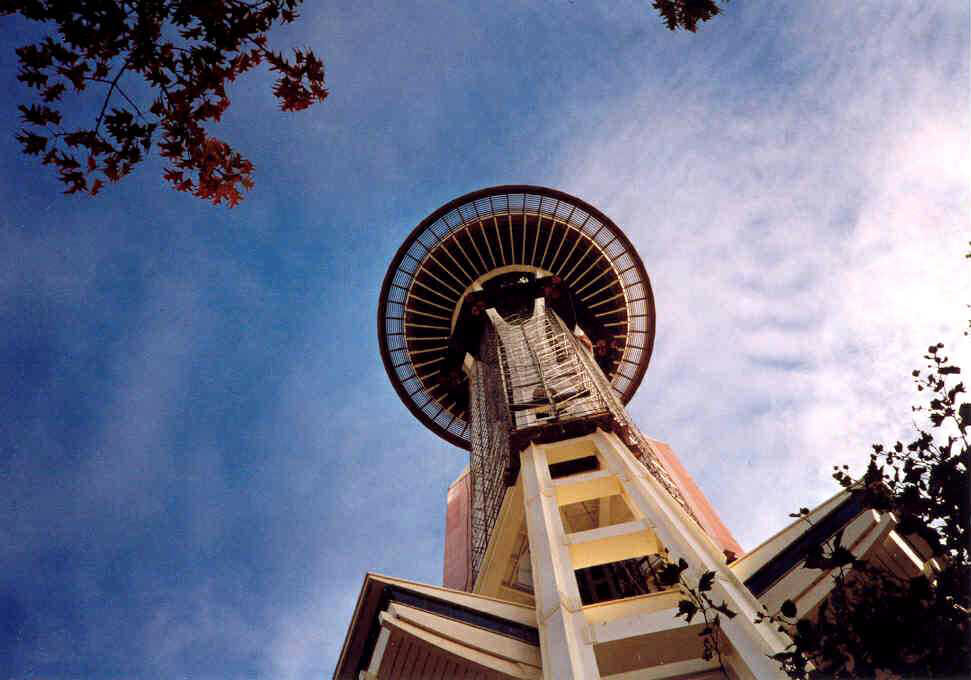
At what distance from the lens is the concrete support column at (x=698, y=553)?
595 cm

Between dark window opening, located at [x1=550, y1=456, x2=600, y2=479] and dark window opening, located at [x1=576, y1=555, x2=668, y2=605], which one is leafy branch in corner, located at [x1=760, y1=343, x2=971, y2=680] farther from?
dark window opening, located at [x1=550, y1=456, x2=600, y2=479]

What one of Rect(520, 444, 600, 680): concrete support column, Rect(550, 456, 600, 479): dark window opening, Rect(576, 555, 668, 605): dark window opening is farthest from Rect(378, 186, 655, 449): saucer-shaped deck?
Rect(520, 444, 600, 680): concrete support column

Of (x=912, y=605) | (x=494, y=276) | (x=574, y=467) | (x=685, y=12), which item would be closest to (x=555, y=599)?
(x=912, y=605)

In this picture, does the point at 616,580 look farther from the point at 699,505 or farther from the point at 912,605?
the point at 699,505

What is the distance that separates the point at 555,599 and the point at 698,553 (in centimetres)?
214

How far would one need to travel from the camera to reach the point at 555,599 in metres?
7.36

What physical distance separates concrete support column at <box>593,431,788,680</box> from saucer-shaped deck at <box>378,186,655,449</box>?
16.5m

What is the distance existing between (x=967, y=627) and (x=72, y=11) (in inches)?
276

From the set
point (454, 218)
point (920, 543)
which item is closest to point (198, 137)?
point (920, 543)

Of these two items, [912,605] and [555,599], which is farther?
[555,599]

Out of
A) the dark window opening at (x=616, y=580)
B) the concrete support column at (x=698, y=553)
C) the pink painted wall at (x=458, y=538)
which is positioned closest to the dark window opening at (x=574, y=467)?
the concrete support column at (x=698, y=553)

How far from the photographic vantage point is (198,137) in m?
4.82

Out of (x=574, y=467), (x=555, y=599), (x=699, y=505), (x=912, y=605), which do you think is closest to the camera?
(x=912, y=605)

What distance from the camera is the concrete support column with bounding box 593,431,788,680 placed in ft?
19.5
